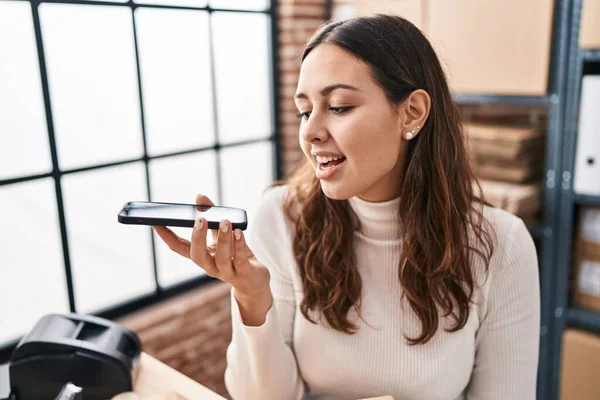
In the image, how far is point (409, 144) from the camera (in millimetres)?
1159

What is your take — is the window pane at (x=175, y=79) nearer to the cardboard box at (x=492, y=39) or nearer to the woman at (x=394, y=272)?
the cardboard box at (x=492, y=39)

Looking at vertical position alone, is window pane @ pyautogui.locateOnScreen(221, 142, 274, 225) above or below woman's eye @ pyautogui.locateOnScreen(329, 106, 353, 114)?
below

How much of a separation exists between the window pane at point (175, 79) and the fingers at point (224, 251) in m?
1.17

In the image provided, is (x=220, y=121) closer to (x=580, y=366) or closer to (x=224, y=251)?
(x=224, y=251)

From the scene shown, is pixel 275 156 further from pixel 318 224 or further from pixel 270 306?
pixel 270 306

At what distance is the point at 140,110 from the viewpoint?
6.25ft

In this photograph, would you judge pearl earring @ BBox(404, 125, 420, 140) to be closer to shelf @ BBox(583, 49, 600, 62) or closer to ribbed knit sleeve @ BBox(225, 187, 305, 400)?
ribbed knit sleeve @ BBox(225, 187, 305, 400)

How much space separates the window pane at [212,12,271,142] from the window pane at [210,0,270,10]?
34mm

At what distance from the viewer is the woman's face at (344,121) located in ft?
3.30

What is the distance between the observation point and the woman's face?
1.01 meters

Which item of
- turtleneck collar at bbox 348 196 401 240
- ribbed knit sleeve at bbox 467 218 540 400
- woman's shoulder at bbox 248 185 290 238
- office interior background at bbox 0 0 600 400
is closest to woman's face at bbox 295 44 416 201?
turtleneck collar at bbox 348 196 401 240

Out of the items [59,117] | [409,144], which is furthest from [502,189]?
[59,117]

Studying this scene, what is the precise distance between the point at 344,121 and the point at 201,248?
1.17 ft

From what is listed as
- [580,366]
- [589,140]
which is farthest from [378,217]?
[580,366]
